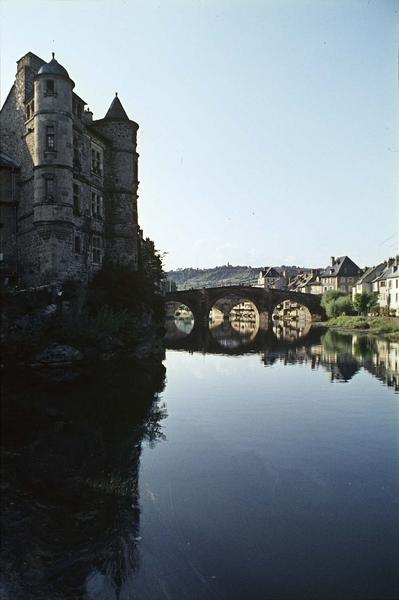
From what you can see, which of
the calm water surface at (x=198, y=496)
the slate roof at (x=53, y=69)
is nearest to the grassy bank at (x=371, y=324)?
the calm water surface at (x=198, y=496)

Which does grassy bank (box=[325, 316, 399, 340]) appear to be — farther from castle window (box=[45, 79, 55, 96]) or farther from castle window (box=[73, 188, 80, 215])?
castle window (box=[45, 79, 55, 96])

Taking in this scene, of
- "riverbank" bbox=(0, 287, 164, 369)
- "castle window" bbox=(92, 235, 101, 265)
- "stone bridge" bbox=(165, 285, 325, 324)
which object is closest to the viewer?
"riverbank" bbox=(0, 287, 164, 369)

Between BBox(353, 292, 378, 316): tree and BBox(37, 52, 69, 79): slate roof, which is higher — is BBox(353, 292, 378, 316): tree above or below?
below

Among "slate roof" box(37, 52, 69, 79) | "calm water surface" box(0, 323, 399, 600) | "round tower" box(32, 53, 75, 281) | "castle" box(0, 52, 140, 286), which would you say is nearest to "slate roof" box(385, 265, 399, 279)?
"castle" box(0, 52, 140, 286)

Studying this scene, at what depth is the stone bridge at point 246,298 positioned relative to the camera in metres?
75.3

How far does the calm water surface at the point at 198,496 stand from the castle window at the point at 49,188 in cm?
1328

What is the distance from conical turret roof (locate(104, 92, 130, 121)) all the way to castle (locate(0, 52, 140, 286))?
81 millimetres

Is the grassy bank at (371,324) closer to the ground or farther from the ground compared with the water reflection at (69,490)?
farther from the ground

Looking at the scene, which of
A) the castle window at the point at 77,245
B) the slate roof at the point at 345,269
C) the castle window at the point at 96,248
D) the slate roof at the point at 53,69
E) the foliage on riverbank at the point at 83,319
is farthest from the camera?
the slate roof at the point at 345,269

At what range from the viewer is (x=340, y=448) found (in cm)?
1515

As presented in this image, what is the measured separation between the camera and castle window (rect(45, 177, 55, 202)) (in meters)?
28.8

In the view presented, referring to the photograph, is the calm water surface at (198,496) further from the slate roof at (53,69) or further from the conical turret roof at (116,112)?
the conical turret roof at (116,112)

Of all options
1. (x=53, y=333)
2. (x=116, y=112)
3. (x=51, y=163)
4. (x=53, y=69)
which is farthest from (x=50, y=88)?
(x=53, y=333)

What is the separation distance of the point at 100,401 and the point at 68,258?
12710 millimetres
